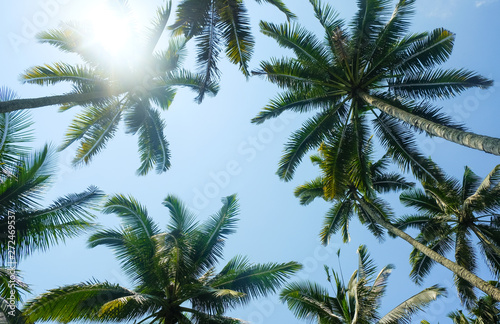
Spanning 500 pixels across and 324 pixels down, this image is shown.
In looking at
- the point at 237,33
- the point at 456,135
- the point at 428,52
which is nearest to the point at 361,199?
the point at 428,52

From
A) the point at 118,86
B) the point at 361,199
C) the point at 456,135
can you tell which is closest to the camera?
the point at 456,135

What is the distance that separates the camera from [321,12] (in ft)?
39.2

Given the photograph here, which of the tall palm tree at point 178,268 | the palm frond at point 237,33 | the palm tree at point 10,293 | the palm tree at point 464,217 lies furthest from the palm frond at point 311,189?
the palm tree at point 10,293

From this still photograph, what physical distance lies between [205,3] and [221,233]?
779cm

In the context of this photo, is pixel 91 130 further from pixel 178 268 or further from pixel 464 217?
pixel 464 217

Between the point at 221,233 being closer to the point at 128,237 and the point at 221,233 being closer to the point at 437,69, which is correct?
the point at 128,237

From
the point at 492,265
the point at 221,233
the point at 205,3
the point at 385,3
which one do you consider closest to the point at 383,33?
the point at 385,3

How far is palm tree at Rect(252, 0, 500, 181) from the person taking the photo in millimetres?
10938

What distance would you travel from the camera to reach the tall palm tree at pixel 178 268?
9.60 metres

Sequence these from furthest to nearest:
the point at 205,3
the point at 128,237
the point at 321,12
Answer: the point at 321,12 → the point at 128,237 → the point at 205,3

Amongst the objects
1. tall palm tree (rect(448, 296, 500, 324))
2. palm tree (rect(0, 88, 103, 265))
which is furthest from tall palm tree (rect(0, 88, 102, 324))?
tall palm tree (rect(448, 296, 500, 324))

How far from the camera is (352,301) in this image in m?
12.7

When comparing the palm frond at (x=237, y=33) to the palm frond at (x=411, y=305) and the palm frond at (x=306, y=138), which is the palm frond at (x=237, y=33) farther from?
the palm frond at (x=411, y=305)

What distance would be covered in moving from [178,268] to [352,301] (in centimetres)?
736
